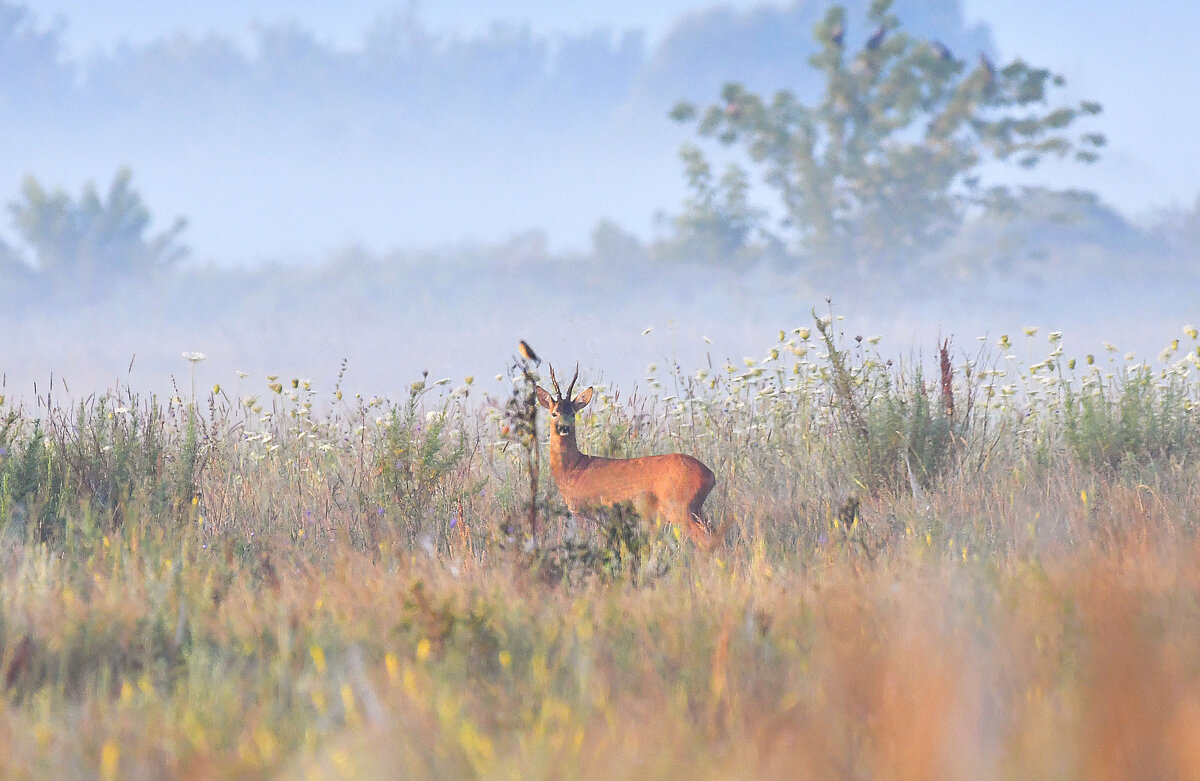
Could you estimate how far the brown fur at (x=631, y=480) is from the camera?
5078 millimetres

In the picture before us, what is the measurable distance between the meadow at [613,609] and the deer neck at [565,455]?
0.30 m

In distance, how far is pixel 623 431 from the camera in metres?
7.30

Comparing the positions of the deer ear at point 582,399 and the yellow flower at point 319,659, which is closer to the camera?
the yellow flower at point 319,659

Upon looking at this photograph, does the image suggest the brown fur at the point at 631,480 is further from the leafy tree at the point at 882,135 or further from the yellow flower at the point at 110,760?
the leafy tree at the point at 882,135

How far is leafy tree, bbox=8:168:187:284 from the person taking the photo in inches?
1651

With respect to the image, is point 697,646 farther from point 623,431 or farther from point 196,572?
Answer: point 623,431

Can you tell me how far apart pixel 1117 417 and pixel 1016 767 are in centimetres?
641

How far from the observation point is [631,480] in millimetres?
5199

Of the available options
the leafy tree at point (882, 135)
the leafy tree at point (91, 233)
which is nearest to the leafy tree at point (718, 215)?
the leafy tree at point (882, 135)

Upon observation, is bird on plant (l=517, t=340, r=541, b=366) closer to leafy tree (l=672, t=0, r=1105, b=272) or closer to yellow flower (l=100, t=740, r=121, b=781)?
yellow flower (l=100, t=740, r=121, b=781)

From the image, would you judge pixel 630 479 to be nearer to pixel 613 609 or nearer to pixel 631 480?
pixel 631 480

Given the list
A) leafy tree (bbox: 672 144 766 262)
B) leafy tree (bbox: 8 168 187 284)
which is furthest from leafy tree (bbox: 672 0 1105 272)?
leafy tree (bbox: 8 168 187 284)

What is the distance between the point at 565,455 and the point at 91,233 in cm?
4302

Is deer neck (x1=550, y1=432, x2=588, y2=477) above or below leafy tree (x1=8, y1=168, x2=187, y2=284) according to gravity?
below
